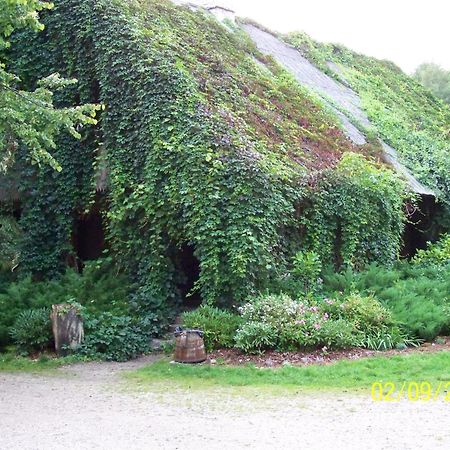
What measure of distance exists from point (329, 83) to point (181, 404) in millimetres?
16716

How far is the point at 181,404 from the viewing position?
7551 mm

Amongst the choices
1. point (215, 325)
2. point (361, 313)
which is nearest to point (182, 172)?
point (215, 325)

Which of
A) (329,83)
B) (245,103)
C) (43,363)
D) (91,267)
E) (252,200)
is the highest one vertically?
(329,83)

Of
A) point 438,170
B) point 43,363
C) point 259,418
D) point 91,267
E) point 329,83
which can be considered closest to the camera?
point 259,418

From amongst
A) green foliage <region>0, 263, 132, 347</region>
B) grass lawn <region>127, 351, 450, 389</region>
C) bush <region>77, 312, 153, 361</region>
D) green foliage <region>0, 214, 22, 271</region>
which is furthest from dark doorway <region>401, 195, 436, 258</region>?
green foliage <region>0, 214, 22, 271</region>

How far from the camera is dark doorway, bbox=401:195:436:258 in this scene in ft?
56.6

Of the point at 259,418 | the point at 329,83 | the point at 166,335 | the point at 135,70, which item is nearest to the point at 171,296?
the point at 166,335

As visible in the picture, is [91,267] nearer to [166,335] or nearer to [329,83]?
[166,335]

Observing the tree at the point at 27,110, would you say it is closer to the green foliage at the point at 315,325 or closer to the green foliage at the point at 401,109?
the green foliage at the point at 315,325

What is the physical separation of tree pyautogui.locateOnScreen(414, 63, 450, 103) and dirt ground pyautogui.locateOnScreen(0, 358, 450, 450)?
47.0 metres

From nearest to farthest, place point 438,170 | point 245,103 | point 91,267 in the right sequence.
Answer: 1. point 91,267
2. point 245,103
3. point 438,170

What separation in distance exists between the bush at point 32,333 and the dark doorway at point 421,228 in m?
10.0
